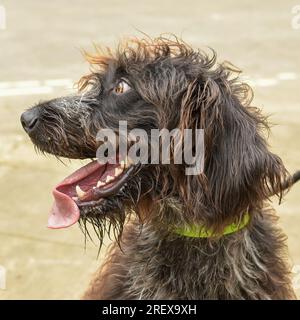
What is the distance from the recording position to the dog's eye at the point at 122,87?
3.20 m

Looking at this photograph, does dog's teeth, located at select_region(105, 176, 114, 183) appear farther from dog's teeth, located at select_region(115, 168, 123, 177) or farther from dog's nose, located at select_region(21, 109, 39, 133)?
dog's nose, located at select_region(21, 109, 39, 133)

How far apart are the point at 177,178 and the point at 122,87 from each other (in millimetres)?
492

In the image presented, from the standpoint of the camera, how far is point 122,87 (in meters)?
3.20

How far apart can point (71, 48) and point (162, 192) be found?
18.5 feet

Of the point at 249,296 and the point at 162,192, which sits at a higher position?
the point at 162,192

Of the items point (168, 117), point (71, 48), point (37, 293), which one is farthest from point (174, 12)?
point (168, 117)

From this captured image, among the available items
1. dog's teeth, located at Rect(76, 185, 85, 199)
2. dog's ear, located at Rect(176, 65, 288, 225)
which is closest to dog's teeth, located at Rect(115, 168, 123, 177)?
dog's teeth, located at Rect(76, 185, 85, 199)

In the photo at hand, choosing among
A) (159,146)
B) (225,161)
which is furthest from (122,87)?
(225,161)

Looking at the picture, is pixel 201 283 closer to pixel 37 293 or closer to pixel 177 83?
pixel 177 83

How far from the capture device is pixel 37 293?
4355 mm

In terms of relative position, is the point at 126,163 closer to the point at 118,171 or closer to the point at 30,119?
the point at 118,171

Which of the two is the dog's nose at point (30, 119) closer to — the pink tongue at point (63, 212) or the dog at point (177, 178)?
the dog at point (177, 178)

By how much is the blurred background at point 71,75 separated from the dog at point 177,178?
121 cm

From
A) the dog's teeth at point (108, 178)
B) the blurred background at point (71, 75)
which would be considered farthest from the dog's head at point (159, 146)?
the blurred background at point (71, 75)
